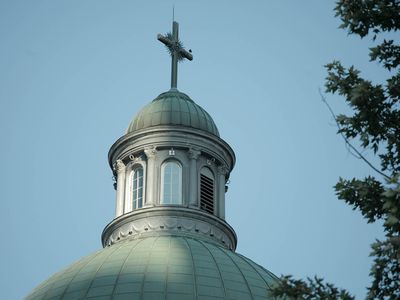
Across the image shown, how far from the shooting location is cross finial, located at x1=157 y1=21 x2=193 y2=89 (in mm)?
49594

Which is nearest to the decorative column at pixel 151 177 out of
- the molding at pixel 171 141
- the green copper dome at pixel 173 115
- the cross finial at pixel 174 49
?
the molding at pixel 171 141

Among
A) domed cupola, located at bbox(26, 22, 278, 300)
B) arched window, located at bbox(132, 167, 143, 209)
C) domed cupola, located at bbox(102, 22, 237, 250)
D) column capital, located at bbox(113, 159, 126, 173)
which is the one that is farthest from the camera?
column capital, located at bbox(113, 159, 126, 173)

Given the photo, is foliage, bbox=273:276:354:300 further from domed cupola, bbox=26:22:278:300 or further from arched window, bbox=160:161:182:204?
arched window, bbox=160:161:182:204

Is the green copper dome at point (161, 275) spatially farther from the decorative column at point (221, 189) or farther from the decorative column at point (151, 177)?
the decorative column at point (221, 189)

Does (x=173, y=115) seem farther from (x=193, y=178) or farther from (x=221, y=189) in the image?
(x=221, y=189)

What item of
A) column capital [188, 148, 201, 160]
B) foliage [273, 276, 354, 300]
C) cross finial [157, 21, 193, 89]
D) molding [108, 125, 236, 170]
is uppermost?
cross finial [157, 21, 193, 89]

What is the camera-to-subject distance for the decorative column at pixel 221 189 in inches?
1757

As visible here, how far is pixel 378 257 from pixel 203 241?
21.6 meters

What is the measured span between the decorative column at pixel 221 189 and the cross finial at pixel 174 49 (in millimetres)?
5596

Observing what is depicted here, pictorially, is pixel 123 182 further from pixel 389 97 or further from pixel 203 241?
pixel 389 97

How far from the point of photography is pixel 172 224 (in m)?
41.7

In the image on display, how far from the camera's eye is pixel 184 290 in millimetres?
34531

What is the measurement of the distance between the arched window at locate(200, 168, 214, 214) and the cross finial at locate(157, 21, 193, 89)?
580 centimetres

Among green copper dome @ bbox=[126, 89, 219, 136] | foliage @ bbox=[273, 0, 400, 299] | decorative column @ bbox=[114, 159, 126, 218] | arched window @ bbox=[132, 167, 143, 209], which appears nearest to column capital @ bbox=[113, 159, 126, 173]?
decorative column @ bbox=[114, 159, 126, 218]
